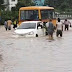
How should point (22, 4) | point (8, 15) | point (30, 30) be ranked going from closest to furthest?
point (30, 30), point (8, 15), point (22, 4)

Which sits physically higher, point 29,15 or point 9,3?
point 29,15

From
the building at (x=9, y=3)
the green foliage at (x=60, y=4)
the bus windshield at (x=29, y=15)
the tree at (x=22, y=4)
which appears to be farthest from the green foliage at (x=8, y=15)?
the green foliage at (x=60, y=4)

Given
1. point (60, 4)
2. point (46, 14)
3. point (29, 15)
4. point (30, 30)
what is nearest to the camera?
point (30, 30)

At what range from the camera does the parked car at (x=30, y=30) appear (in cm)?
2755

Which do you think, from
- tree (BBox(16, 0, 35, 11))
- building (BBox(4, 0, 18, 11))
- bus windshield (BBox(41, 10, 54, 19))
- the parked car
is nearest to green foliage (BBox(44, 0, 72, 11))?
building (BBox(4, 0, 18, 11))

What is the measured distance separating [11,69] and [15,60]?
7.88ft

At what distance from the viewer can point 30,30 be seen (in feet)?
91.3

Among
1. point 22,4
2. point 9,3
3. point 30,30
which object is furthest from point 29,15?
point 9,3

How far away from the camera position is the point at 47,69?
12.7 metres

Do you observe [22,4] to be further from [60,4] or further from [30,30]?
[30,30]

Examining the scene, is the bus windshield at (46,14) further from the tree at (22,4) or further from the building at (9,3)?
the building at (9,3)

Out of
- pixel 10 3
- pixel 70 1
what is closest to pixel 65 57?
pixel 10 3

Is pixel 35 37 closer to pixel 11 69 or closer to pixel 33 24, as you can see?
pixel 33 24

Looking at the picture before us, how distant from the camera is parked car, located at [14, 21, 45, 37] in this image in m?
27.5
